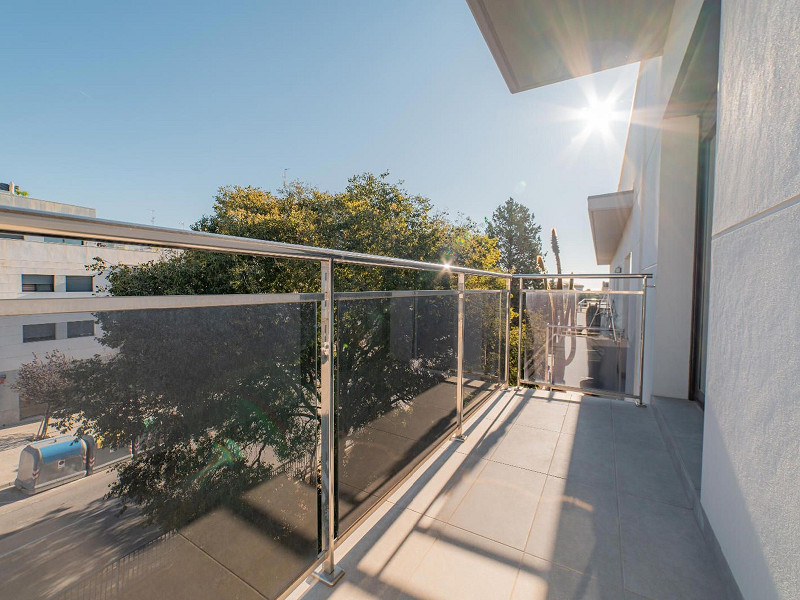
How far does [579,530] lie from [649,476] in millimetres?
1019

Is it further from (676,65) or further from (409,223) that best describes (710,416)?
(409,223)

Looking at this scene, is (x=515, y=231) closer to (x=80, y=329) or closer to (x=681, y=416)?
(x=681, y=416)

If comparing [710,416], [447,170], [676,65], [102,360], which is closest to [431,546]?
[710,416]

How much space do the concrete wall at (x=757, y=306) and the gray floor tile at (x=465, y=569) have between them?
3.13ft

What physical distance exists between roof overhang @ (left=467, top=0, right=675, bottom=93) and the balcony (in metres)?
2.49

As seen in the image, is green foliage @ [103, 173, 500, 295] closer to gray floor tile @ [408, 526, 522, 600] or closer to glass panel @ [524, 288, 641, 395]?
glass panel @ [524, 288, 641, 395]

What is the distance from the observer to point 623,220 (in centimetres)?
989

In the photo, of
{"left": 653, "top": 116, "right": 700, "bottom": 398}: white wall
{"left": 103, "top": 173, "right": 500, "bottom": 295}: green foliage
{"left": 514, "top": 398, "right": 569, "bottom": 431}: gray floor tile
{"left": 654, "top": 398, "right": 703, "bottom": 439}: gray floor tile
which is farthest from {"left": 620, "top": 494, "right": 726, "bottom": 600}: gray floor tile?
{"left": 103, "top": 173, "right": 500, "bottom": 295}: green foliage

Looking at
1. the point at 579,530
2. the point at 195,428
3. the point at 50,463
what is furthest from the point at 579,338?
the point at 50,463

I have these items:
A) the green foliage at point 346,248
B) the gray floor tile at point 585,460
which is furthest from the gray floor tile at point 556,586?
the green foliage at point 346,248

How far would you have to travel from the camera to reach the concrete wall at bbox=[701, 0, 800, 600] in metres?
1.14

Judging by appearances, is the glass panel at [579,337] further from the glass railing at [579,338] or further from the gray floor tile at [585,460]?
the gray floor tile at [585,460]

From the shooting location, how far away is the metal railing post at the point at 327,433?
171 cm

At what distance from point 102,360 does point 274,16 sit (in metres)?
14.8
